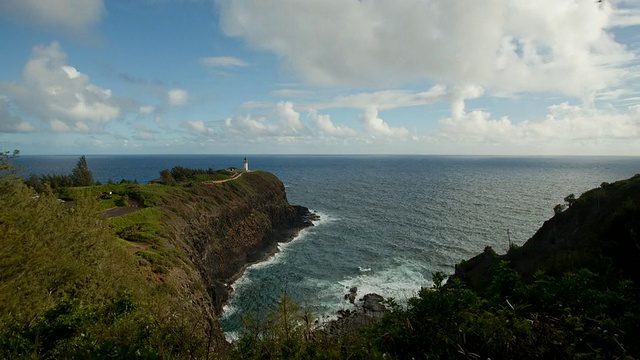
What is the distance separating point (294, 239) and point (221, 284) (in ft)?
93.5

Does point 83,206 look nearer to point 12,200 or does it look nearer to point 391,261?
point 12,200

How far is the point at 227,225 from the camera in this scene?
223 feet

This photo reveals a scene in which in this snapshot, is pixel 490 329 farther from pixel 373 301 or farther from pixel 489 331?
pixel 373 301

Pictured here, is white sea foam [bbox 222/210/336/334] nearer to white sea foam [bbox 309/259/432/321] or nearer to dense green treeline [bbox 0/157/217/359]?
white sea foam [bbox 309/259/432/321]

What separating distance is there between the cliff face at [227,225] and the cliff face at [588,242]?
129ft

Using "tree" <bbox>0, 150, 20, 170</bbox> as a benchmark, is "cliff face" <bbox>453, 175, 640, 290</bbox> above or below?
below

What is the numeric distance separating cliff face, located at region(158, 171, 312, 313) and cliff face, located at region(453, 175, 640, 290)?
39457mm

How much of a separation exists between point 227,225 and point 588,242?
60.4 meters

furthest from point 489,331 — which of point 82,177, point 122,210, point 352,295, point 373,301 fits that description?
point 82,177

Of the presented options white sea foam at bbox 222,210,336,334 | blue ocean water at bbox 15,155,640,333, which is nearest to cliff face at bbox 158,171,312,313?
white sea foam at bbox 222,210,336,334

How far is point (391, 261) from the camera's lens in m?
61.6

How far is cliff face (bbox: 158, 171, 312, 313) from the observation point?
5097 cm

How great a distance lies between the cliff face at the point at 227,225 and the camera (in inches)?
2007

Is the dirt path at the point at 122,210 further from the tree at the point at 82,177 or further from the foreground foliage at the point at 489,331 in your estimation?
the foreground foliage at the point at 489,331
